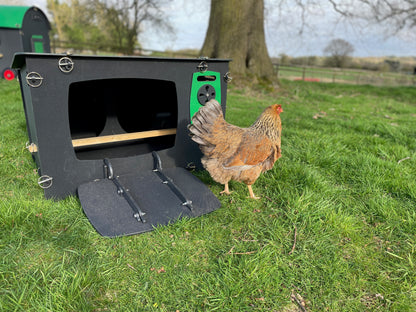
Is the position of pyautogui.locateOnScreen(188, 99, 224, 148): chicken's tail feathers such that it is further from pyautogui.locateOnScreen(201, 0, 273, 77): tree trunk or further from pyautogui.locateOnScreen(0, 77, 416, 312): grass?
pyautogui.locateOnScreen(201, 0, 273, 77): tree trunk

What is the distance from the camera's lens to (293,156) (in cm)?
359

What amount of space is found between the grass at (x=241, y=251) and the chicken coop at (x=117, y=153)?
0.14m

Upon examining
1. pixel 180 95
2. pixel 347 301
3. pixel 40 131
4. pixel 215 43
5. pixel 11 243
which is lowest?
pixel 347 301

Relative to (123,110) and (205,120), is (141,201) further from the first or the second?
(123,110)

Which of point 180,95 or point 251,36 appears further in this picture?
point 251,36

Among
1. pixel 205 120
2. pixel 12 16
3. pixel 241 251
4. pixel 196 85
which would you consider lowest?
pixel 241 251

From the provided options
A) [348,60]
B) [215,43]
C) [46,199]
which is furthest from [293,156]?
[348,60]

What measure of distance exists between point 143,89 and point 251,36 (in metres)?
6.56

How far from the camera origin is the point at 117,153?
3.53 m

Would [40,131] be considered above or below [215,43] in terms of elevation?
below

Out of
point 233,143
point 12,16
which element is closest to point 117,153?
point 233,143

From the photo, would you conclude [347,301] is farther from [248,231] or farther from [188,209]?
[188,209]

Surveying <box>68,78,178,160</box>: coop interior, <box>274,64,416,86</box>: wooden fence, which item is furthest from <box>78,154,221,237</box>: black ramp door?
<box>274,64,416,86</box>: wooden fence

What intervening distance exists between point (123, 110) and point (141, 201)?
7.13 ft
